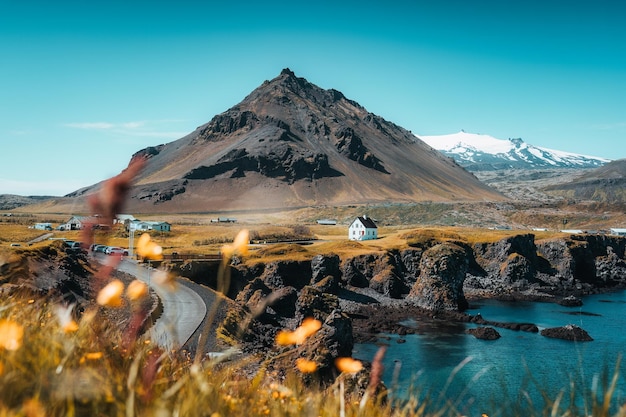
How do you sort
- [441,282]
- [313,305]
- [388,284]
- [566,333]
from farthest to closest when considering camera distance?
[388,284] < [441,282] < [566,333] < [313,305]

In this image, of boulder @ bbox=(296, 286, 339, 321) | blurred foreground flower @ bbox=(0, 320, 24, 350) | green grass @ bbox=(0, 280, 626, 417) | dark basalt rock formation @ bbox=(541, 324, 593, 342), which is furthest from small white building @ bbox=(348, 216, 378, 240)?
blurred foreground flower @ bbox=(0, 320, 24, 350)

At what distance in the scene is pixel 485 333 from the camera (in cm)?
5553

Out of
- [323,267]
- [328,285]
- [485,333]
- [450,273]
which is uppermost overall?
[323,267]

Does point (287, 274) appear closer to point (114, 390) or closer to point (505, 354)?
point (505, 354)

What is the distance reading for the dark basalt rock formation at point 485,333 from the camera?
54844mm

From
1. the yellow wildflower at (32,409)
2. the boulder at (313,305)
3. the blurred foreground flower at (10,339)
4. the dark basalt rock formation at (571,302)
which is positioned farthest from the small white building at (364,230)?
the yellow wildflower at (32,409)

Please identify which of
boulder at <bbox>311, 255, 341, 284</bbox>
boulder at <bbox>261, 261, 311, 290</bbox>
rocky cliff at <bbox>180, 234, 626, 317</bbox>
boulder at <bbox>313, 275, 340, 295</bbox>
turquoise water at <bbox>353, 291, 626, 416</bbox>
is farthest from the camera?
boulder at <bbox>311, 255, 341, 284</bbox>

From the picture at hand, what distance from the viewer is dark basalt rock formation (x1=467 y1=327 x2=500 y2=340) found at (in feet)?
180

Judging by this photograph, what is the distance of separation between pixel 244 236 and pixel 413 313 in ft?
218

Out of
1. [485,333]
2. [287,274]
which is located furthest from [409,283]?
[485,333]

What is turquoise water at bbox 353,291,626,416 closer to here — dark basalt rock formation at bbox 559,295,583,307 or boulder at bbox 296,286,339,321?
dark basalt rock formation at bbox 559,295,583,307

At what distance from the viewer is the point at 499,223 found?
194500 mm

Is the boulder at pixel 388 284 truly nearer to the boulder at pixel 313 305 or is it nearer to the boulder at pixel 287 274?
the boulder at pixel 287 274

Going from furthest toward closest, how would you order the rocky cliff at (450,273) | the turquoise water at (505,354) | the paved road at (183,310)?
the rocky cliff at (450,273) → the turquoise water at (505,354) → the paved road at (183,310)
